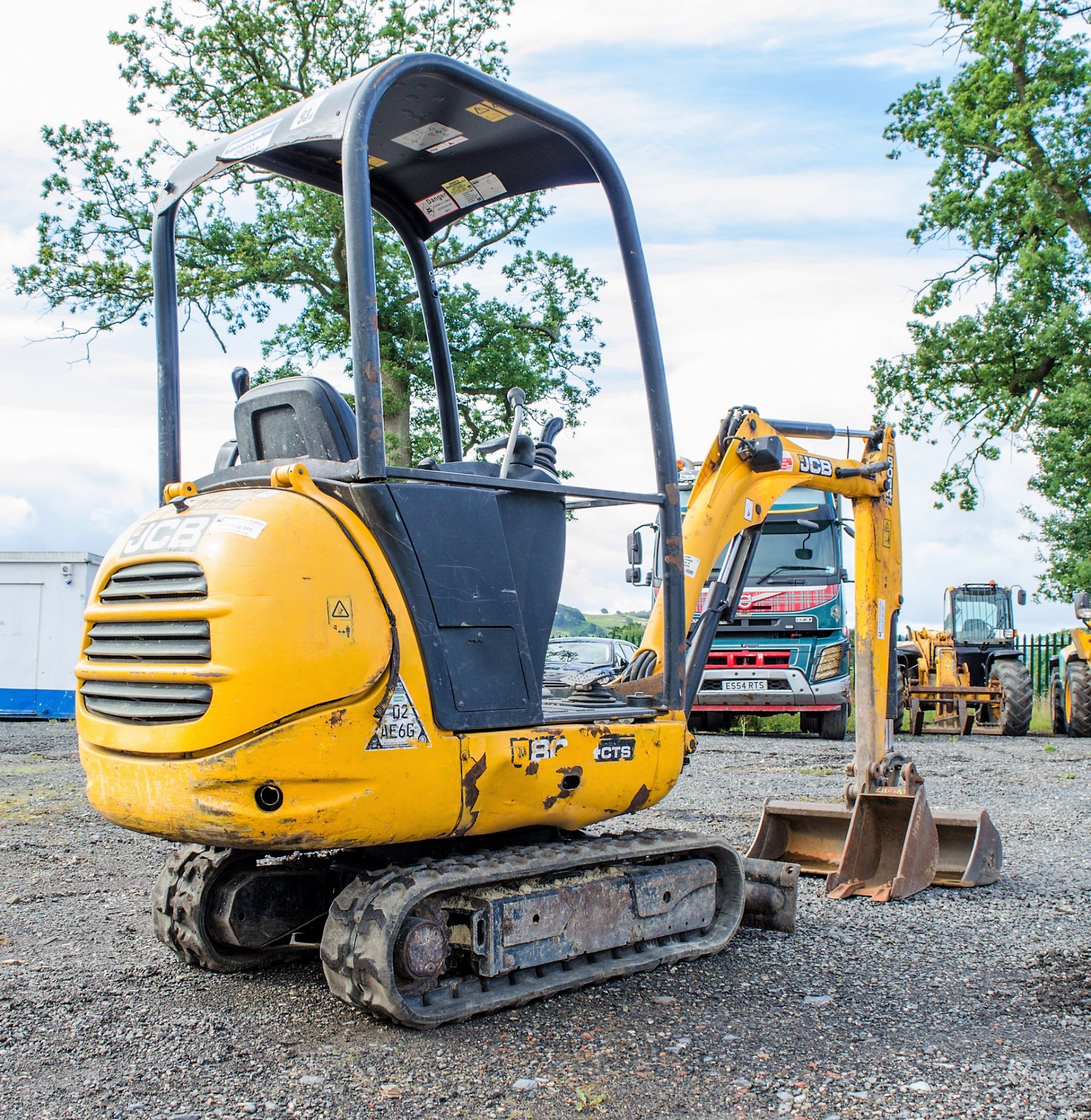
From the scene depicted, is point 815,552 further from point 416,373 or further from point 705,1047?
point 705,1047

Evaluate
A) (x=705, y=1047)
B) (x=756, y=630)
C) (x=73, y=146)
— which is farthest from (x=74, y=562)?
(x=705, y=1047)

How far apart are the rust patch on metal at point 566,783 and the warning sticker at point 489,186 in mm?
→ 2503

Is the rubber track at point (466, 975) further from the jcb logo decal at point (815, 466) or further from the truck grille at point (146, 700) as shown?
the jcb logo decal at point (815, 466)

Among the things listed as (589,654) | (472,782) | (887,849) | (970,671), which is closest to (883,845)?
(887,849)

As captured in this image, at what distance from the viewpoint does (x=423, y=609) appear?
12.4 ft

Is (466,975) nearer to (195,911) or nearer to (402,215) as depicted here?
(195,911)

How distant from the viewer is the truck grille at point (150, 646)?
3578 millimetres

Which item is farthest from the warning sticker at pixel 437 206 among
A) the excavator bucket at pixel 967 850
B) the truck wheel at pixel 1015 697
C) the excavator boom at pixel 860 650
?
the truck wheel at pixel 1015 697

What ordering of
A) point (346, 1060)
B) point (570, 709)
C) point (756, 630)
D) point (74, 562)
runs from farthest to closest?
point (74, 562)
point (756, 630)
point (570, 709)
point (346, 1060)

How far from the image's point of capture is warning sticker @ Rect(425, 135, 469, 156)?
4605 millimetres

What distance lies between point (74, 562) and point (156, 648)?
16.0 m

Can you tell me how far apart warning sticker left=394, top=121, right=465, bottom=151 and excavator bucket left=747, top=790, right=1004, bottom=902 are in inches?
152

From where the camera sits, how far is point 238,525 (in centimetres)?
362

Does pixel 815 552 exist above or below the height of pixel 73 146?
below
